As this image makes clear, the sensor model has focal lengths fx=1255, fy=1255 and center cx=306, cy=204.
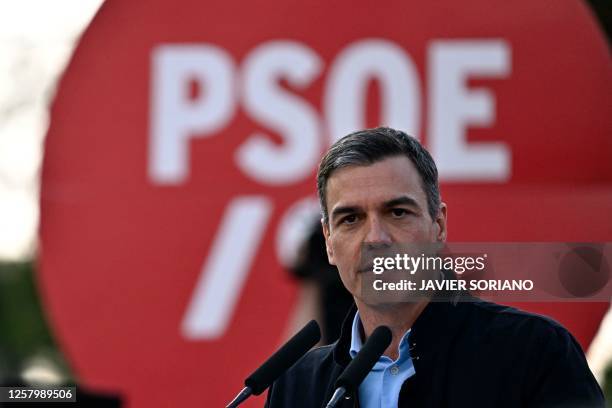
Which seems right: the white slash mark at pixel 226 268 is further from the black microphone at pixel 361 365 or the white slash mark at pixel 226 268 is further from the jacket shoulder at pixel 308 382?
the black microphone at pixel 361 365

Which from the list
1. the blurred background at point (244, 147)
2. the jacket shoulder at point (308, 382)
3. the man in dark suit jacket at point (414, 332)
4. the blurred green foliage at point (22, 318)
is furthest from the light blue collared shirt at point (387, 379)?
the blurred green foliage at point (22, 318)

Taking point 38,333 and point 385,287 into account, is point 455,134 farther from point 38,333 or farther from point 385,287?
point 38,333

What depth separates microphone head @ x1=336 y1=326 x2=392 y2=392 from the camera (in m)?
2.15

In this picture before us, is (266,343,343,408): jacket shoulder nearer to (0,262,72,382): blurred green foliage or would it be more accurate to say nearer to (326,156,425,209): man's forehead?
(326,156,425,209): man's forehead

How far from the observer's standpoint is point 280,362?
231cm

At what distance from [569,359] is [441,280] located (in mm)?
349

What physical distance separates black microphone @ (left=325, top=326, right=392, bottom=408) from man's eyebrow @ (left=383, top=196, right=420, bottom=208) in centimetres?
30

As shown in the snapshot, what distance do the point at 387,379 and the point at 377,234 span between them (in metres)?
0.29

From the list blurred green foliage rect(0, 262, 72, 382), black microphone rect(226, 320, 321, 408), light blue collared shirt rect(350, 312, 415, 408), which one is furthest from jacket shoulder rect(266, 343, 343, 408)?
blurred green foliage rect(0, 262, 72, 382)

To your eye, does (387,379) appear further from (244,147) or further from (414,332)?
(244,147)

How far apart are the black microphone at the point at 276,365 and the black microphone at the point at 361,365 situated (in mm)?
133

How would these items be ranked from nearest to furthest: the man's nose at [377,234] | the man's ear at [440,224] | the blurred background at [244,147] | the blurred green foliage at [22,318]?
1. the man's nose at [377,234]
2. the man's ear at [440,224]
3. the blurred background at [244,147]
4. the blurred green foliage at [22,318]

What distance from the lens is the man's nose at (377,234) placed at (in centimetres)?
240

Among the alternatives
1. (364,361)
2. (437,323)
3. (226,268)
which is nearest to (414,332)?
(437,323)
